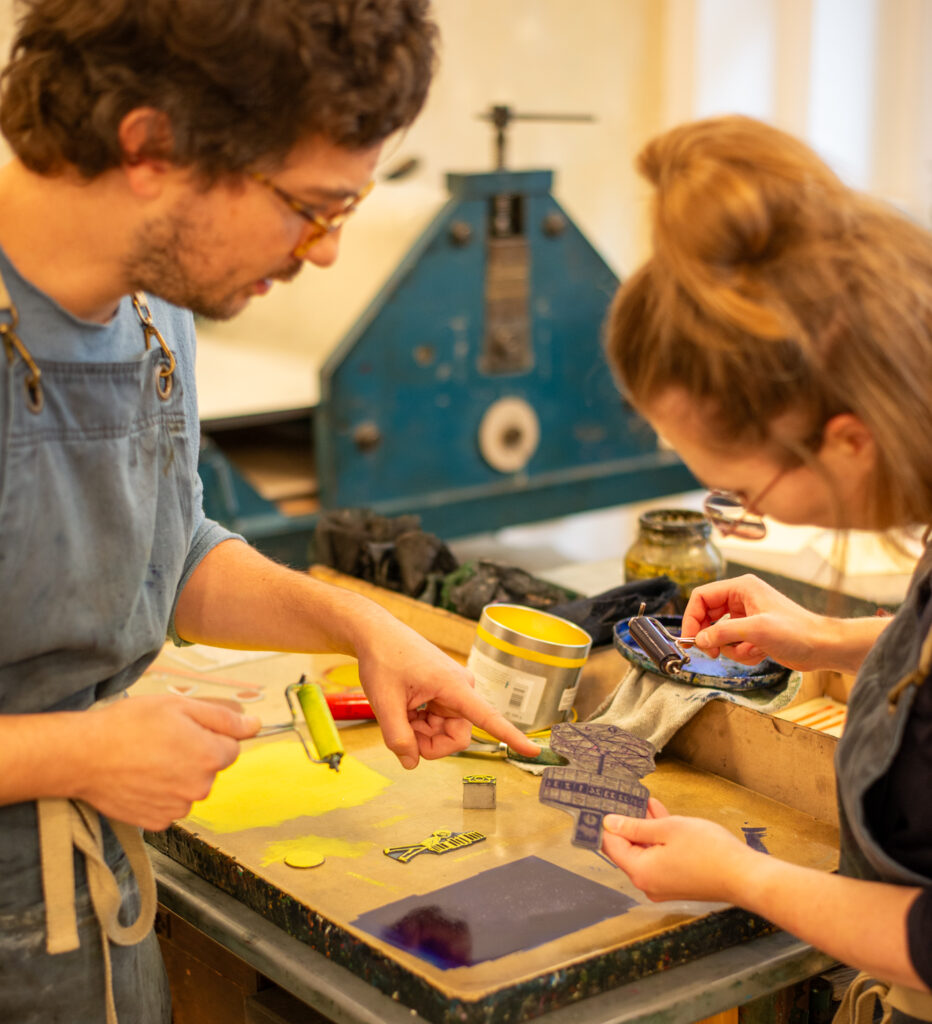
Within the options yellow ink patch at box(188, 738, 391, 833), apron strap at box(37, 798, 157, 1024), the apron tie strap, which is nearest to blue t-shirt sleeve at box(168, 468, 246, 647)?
yellow ink patch at box(188, 738, 391, 833)

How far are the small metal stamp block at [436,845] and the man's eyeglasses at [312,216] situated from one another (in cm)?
60

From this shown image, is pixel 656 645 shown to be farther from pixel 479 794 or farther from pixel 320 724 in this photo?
pixel 320 724

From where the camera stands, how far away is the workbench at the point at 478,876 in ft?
3.41

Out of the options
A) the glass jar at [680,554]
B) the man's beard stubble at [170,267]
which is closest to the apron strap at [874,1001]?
the glass jar at [680,554]

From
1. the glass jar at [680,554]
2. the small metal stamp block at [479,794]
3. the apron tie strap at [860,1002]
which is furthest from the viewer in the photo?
the glass jar at [680,554]

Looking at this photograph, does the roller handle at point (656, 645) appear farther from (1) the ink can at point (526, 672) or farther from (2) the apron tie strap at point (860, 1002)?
(2) the apron tie strap at point (860, 1002)

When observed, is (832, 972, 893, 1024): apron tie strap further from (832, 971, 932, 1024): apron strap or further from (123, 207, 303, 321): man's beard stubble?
(123, 207, 303, 321): man's beard stubble

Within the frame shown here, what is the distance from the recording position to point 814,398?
36.4 inches

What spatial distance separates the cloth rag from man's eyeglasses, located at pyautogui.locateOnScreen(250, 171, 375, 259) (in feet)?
2.23

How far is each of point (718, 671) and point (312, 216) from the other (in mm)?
745

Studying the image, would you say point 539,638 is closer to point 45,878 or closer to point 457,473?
point 45,878

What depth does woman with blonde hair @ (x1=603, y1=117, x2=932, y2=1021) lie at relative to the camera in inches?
35.3

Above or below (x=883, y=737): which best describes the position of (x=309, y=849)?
below

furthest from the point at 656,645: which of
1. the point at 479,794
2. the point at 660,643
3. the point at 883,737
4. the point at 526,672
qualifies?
the point at 883,737
